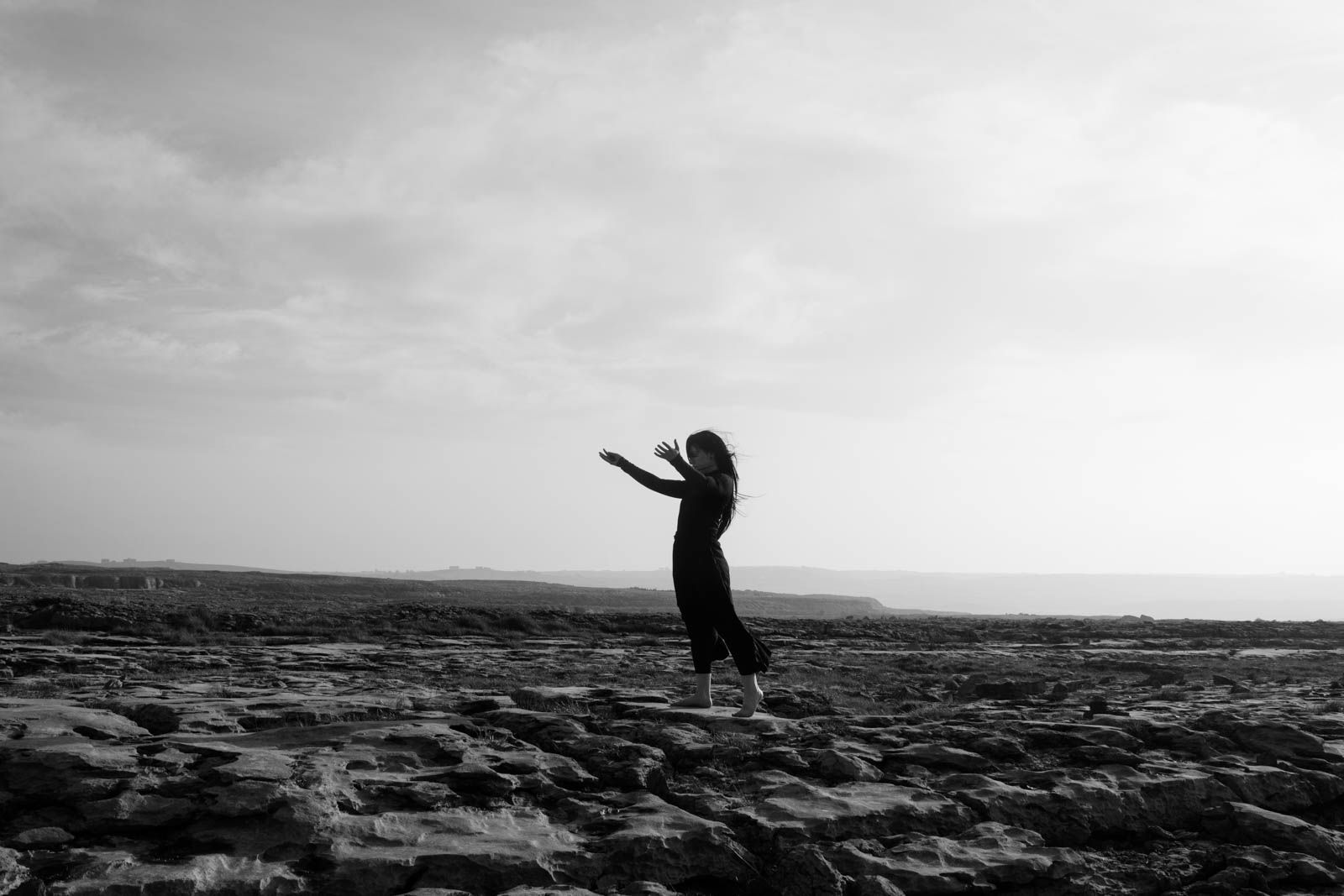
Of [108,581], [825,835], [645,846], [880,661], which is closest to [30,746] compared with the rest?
[645,846]

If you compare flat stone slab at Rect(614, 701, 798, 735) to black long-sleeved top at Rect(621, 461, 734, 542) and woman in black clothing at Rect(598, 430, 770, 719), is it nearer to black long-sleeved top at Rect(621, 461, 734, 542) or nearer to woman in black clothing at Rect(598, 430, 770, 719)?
woman in black clothing at Rect(598, 430, 770, 719)

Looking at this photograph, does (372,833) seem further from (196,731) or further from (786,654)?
(786,654)

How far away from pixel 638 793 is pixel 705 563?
96.0 inches

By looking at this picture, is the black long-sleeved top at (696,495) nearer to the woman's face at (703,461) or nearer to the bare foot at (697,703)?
the woman's face at (703,461)

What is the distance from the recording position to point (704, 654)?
8.34 m

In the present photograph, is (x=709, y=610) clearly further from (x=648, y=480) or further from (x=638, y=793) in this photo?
(x=638, y=793)

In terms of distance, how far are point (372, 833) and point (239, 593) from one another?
5093 cm

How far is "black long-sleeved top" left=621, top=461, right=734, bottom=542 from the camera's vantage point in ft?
26.7

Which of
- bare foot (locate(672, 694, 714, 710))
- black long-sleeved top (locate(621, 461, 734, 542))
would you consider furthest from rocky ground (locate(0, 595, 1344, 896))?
black long-sleeved top (locate(621, 461, 734, 542))

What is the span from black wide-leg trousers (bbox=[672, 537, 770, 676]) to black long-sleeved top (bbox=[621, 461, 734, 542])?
11 centimetres

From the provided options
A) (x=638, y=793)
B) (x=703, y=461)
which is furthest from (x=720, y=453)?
(x=638, y=793)

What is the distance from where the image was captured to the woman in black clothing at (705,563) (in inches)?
321

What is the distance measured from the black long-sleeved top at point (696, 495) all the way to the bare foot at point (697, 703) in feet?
4.89

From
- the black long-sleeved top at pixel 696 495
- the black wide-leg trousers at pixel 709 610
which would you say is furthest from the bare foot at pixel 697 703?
the black long-sleeved top at pixel 696 495
